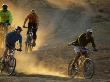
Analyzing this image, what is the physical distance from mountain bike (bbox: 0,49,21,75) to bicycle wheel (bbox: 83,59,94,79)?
307cm

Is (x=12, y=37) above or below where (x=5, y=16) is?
below

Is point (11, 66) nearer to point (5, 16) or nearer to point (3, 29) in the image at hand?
point (5, 16)

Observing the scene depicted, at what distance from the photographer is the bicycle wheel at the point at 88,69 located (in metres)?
18.2

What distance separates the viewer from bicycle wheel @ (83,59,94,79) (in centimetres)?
1825

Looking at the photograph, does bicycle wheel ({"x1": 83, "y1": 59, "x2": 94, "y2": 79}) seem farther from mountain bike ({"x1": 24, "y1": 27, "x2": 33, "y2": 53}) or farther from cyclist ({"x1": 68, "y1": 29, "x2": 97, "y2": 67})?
mountain bike ({"x1": 24, "y1": 27, "x2": 33, "y2": 53})

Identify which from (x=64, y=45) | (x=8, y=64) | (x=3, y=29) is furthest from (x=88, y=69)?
(x=64, y=45)

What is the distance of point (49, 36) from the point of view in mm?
35219

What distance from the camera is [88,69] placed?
18.4m

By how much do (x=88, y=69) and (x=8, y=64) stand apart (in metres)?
3.54

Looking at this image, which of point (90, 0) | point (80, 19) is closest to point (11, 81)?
point (80, 19)

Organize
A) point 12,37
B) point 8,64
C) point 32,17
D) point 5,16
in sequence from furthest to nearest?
point 32,17 < point 5,16 < point 8,64 < point 12,37

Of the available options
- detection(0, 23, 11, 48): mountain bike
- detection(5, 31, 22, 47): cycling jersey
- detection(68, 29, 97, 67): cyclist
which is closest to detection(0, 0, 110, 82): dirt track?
detection(68, 29, 97, 67): cyclist

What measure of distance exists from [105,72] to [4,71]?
6.13 metres

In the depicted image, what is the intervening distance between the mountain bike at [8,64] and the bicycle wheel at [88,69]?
10.1ft
